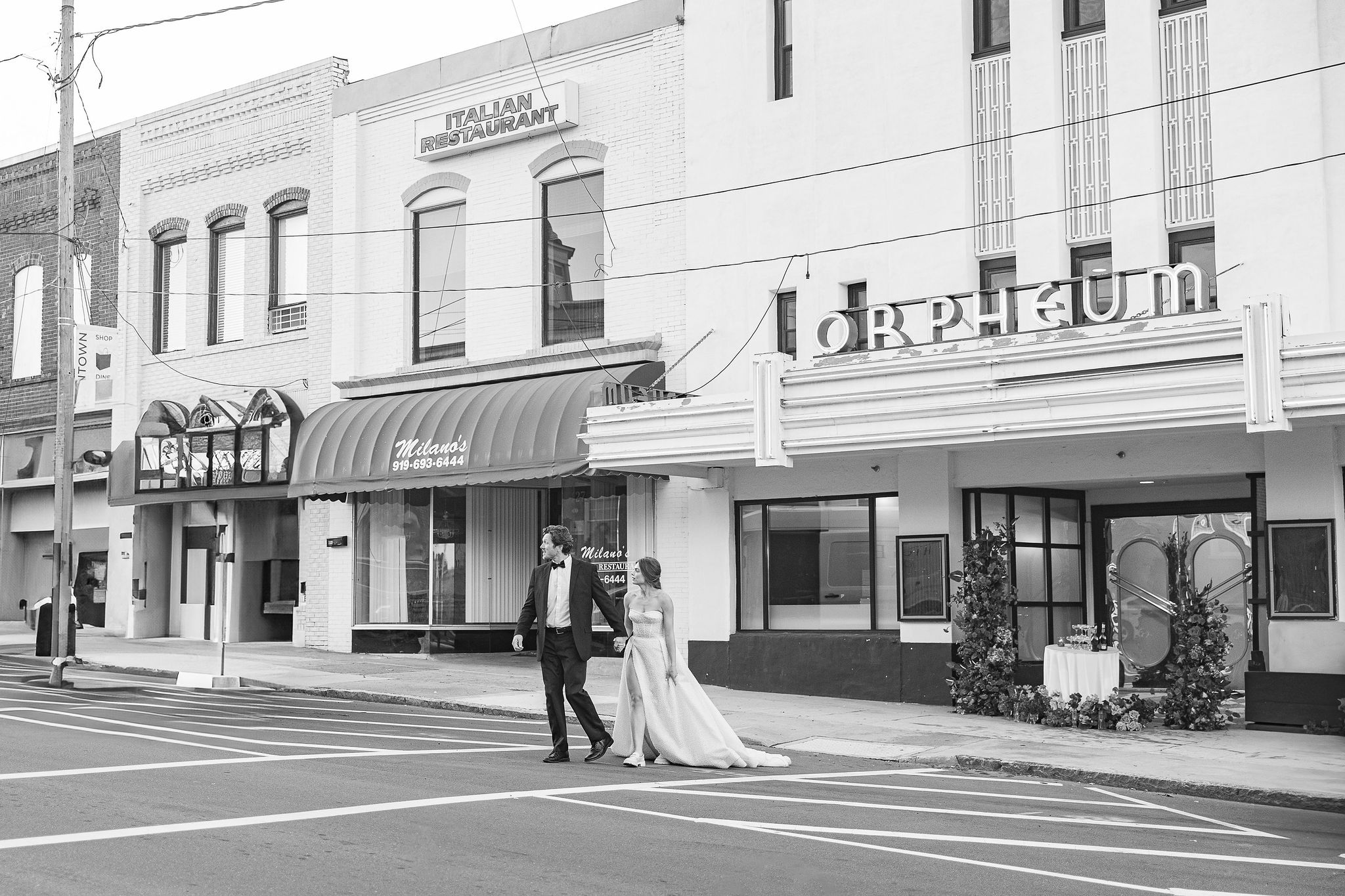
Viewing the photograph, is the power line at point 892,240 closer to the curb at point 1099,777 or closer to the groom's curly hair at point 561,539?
the curb at point 1099,777

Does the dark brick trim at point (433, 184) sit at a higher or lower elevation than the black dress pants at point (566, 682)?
higher

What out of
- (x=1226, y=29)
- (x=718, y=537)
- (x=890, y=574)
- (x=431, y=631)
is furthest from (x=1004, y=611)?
(x=431, y=631)

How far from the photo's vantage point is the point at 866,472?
18062 millimetres

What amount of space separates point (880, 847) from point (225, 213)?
2114 centimetres

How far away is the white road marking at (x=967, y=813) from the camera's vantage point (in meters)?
9.25

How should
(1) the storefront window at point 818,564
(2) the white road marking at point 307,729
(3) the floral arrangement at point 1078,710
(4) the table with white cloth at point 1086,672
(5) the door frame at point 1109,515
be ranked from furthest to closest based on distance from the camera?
1. (1) the storefront window at point 818,564
2. (5) the door frame at point 1109,515
3. (4) the table with white cloth at point 1086,672
4. (3) the floral arrangement at point 1078,710
5. (2) the white road marking at point 307,729

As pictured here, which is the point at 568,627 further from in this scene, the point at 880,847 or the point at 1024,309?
the point at 1024,309

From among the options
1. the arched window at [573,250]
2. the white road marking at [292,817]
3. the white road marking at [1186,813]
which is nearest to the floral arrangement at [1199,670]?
the white road marking at [1186,813]

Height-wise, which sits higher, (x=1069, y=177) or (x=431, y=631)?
(x=1069, y=177)

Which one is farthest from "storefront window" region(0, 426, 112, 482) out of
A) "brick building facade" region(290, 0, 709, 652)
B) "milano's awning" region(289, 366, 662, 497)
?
"milano's awning" region(289, 366, 662, 497)

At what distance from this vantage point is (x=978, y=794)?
10.7m

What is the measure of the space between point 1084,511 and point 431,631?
10.5m

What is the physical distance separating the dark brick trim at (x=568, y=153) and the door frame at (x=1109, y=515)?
8.84 metres

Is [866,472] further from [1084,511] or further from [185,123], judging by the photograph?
[185,123]
